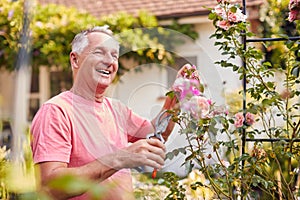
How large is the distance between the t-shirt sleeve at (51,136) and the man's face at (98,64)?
0.14 m

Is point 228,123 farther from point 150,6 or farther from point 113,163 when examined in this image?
point 150,6

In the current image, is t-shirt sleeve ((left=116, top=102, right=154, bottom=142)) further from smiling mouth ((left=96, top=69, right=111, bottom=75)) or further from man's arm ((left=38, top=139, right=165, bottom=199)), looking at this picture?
man's arm ((left=38, top=139, right=165, bottom=199))

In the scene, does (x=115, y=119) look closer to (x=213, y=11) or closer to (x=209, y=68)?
(x=209, y=68)

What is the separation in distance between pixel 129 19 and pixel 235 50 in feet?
19.7

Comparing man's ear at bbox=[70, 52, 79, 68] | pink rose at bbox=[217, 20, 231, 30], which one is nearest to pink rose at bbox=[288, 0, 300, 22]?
pink rose at bbox=[217, 20, 231, 30]

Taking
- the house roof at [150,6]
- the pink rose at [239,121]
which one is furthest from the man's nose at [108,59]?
the house roof at [150,6]

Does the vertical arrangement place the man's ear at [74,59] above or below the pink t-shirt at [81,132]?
above

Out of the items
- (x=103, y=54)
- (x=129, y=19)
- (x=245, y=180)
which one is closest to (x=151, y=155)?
(x=103, y=54)

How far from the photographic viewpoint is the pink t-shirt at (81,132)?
1.83m

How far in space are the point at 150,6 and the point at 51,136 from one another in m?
7.33

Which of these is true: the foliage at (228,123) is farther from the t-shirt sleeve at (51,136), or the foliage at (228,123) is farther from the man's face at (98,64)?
the t-shirt sleeve at (51,136)

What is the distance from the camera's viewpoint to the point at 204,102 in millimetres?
1909

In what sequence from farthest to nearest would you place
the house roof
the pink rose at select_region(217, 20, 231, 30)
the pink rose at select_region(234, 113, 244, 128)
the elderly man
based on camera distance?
the house roof, the pink rose at select_region(234, 113, 244, 128), the pink rose at select_region(217, 20, 231, 30), the elderly man

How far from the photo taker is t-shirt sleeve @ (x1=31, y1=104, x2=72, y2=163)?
182 centimetres
